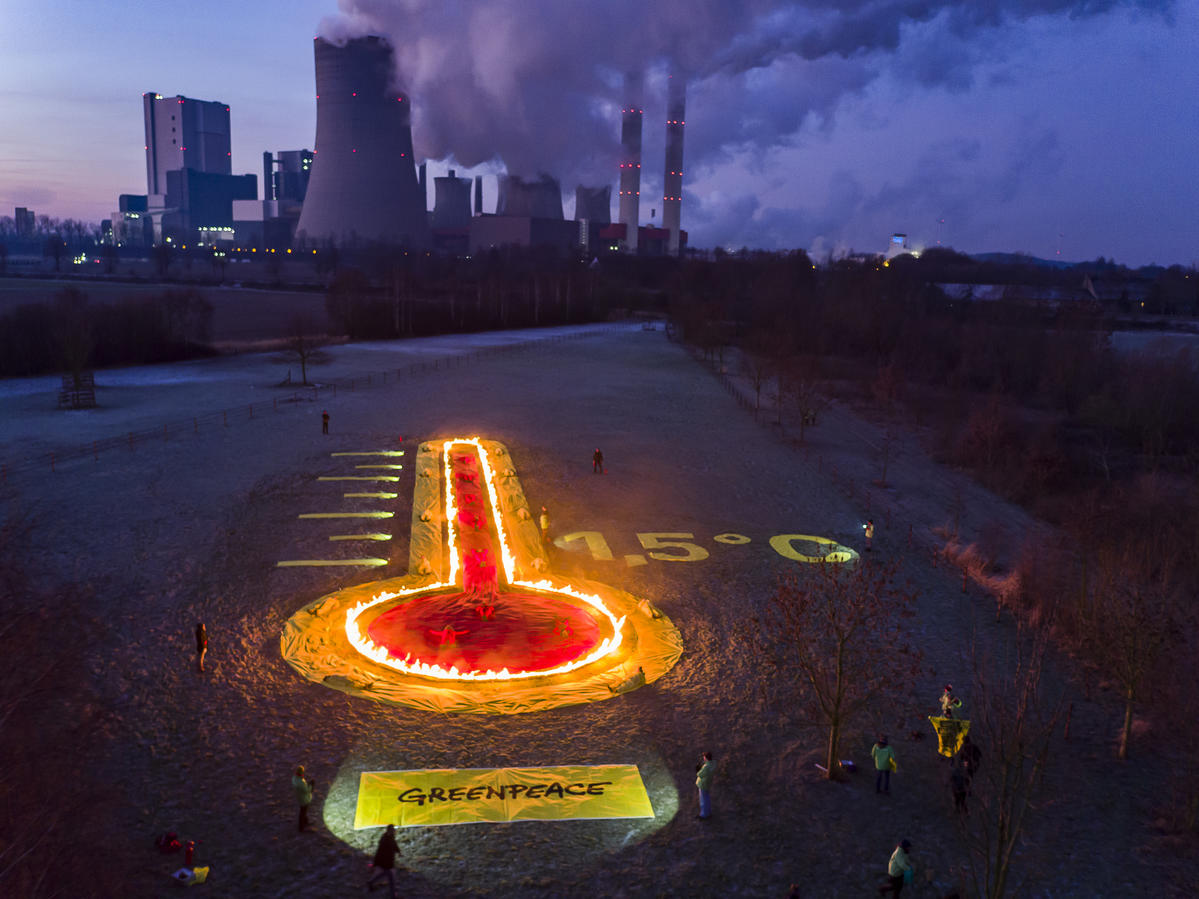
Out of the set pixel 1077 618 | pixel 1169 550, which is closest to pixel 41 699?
pixel 1077 618

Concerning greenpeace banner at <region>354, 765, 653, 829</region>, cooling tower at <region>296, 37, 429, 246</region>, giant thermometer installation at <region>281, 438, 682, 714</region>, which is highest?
cooling tower at <region>296, 37, 429, 246</region>

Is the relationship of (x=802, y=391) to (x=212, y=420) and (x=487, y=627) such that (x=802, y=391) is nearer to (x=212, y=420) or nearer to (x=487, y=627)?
(x=487, y=627)

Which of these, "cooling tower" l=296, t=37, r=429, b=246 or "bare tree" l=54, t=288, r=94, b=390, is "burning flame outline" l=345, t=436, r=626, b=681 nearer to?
"bare tree" l=54, t=288, r=94, b=390

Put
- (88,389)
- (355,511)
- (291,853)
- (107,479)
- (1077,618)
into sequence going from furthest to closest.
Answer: (88,389)
(107,479)
(355,511)
(1077,618)
(291,853)

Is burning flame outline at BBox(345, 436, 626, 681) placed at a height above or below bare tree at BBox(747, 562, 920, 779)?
below

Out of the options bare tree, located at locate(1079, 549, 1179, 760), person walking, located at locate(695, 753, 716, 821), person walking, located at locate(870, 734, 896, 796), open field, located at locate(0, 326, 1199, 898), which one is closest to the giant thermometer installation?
open field, located at locate(0, 326, 1199, 898)

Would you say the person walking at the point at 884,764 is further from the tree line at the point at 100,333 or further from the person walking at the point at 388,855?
the tree line at the point at 100,333

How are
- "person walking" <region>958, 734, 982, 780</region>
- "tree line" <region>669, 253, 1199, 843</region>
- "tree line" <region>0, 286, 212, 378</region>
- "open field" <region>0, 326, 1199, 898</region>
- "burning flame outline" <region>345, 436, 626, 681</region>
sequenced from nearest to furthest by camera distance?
"open field" <region>0, 326, 1199, 898</region>
"person walking" <region>958, 734, 982, 780</region>
"tree line" <region>669, 253, 1199, 843</region>
"burning flame outline" <region>345, 436, 626, 681</region>
"tree line" <region>0, 286, 212, 378</region>

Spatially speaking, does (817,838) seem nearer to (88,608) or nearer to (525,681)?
(525,681)
